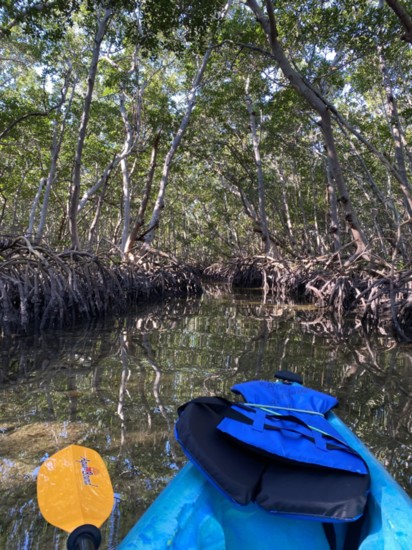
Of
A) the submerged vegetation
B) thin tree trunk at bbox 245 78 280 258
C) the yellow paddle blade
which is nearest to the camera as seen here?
the yellow paddle blade

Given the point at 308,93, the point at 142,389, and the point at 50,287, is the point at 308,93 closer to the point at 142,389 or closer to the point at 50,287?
the point at 50,287

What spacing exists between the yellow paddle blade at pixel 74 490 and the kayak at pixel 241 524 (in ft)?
0.52

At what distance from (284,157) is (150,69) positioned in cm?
658

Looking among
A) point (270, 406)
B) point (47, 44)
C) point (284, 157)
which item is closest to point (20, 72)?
point (47, 44)

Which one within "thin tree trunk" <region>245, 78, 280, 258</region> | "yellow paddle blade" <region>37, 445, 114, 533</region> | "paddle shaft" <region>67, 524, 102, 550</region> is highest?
"thin tree trunk" <region>245, 78, 280, 258</region>

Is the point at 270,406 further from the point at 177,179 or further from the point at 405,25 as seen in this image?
the point at 177,179

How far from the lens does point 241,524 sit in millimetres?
1157

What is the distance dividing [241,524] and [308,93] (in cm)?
610

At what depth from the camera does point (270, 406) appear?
1.59 meters

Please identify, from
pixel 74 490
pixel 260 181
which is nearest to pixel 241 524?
pixel 74 490

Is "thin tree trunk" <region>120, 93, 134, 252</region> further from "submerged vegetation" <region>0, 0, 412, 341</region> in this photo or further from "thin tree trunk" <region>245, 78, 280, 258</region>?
"thin tree trunk" <region>245, 78, 280, 258</region>

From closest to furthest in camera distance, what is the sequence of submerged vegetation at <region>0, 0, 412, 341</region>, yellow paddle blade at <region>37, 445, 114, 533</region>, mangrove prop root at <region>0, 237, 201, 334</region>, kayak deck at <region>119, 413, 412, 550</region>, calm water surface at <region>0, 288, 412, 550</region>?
kayak deck at <region>119, 413, 412, 550</region> < yellow paddle blade at <region>37, 445, 114, 533</region> < calm water surface at <region>0, 288, 412, 550</region> < mangrove prop root at <region>0, 237, 201, 334</region> < submerged vegetation at <region>0, 0, 412, 341</region>

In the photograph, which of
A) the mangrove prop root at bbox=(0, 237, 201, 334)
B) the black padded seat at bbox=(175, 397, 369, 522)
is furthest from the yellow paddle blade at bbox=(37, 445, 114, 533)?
the mangrove prop root at bbox=(0, 237, 201, 334)

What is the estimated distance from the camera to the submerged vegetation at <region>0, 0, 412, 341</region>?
18.1 ft
